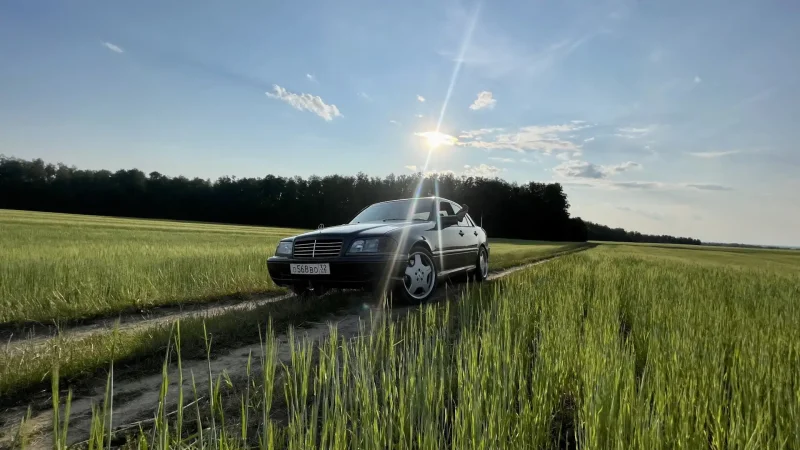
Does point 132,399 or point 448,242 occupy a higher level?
point 448,242

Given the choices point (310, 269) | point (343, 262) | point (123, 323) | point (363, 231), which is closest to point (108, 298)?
point (123, 323)

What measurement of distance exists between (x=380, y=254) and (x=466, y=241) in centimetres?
315

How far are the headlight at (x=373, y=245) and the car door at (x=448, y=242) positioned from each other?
1267 mm

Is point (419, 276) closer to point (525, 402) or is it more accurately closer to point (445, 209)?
point (445, 209)

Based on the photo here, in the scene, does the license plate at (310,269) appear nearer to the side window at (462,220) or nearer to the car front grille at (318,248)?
the car front grille at (318,248)

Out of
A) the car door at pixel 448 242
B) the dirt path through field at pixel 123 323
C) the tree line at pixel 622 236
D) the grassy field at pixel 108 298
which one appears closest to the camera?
the grassy field at pixel 108 298

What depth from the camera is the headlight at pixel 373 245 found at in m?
6.09

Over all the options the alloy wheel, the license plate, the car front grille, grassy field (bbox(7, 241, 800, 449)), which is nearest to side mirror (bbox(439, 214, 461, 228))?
the alloy wheel

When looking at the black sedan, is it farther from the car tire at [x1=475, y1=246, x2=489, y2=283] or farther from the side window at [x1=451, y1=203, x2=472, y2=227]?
the car tire at [x1=475, y1=246, x2=489, y2=283]

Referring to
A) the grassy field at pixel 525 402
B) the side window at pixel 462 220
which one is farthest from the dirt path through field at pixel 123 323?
the side window at pixel 462 220

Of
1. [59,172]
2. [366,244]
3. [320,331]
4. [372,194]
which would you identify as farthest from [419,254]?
[59,172]

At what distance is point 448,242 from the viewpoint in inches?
307

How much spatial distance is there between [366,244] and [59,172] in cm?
9207

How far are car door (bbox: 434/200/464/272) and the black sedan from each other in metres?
0.02
